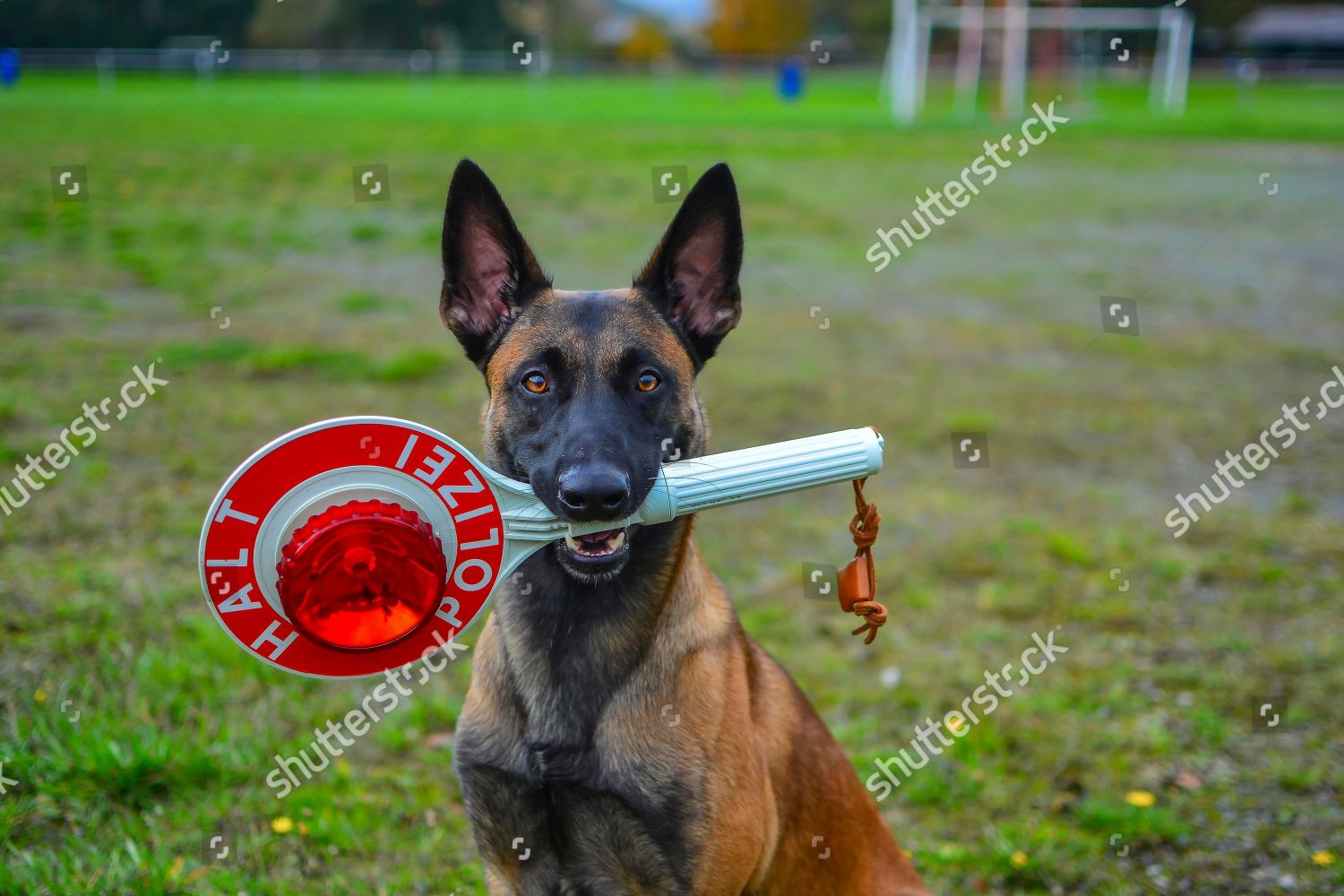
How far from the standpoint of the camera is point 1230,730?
4.59m

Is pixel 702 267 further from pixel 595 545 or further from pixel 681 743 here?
pixel 681 743

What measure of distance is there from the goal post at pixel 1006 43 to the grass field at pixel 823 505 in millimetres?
11337

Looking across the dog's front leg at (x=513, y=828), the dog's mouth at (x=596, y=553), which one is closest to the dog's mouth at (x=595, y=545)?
the dog's mouth at (x=596, y=553)

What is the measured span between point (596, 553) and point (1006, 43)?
30.4m

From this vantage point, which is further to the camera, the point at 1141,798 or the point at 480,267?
the point at 1141,798

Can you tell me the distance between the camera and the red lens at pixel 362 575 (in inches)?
90.4

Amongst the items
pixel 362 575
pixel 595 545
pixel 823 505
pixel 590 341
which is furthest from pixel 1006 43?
pixel 362 575

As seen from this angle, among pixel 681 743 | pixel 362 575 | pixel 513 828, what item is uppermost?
pixel 362 575

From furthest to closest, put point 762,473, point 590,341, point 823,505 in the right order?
point 823,505 → point 590,341 → point 762,473

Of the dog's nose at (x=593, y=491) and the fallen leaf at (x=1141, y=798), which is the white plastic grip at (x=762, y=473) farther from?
the fallen leaf at (x=1141, y=798)

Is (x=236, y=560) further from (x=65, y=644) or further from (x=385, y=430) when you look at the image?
(x=65, y=644)

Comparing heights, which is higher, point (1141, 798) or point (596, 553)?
point (596, 553)

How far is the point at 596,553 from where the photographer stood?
111 inches

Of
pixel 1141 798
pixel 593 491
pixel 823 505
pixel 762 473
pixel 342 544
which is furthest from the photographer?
pixel 823 505
